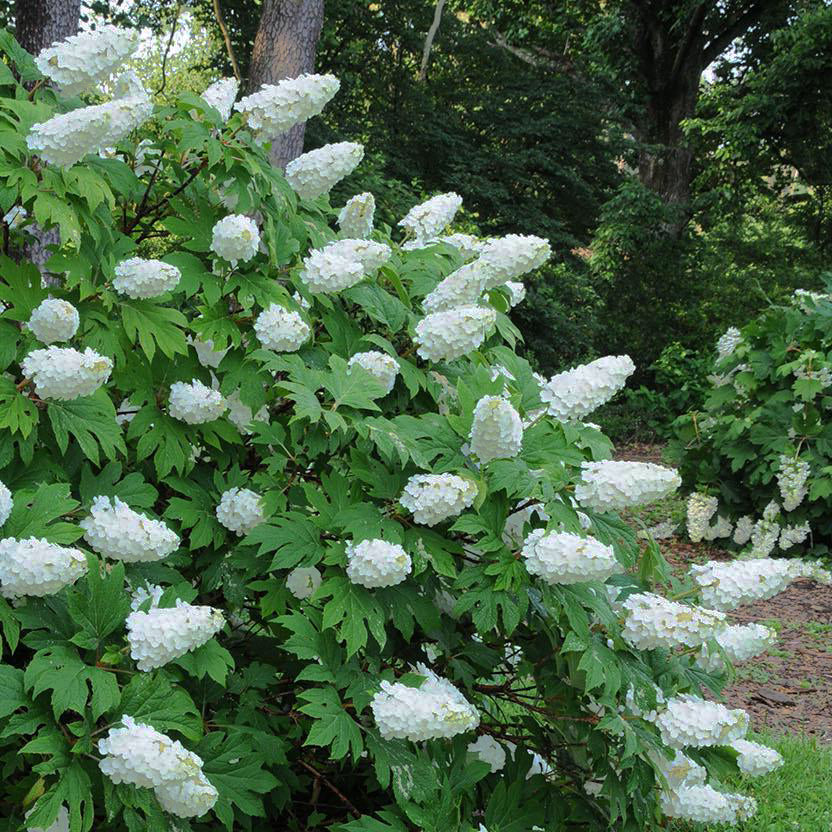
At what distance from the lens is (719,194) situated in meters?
19.1

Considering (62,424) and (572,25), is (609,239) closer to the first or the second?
(572,25)

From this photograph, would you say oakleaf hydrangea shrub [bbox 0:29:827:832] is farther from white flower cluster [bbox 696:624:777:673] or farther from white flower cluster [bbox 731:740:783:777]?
white flower cluster [bbox 731:740:783:777]

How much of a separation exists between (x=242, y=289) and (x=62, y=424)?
66cm

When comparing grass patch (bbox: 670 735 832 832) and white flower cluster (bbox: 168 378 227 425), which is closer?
white flower cluster (bbox: 168 378 227 425)

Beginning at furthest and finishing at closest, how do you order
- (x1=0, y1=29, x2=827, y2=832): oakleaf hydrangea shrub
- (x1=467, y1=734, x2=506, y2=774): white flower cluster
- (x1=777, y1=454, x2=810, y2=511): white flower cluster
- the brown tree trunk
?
the brown tree trunk → (x1=777, y1=454, x2=810, y2=511): white flower cluster → (x1=467, y1=734, x2=506, y2=774): white flower cluster → (x1=0, y1=29, x2=827, y2=832): oakleaf hydrangea shrub

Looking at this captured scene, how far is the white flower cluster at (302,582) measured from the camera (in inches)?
111

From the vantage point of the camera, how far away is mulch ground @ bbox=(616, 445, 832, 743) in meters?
5.90

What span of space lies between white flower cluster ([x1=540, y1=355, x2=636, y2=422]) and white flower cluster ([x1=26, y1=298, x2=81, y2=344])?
4.57 feet

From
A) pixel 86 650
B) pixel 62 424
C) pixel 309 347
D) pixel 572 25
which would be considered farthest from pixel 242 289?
pixel 572 25

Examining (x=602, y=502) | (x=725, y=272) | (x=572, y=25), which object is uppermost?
(x=572, y=25)

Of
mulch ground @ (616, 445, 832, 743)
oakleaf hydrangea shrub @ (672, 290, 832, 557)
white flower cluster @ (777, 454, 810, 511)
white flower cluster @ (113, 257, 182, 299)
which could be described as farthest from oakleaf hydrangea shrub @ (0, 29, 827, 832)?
oakleaf hydrangea shrub @ (672, 290, 832, 557)

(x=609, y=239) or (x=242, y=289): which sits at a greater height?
(x=242, y=289)

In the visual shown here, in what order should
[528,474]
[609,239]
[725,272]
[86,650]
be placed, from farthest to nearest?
[725,272]
[609,239]
[528,474]
[86,650]

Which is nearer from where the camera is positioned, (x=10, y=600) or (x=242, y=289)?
(x=10, y=600)
